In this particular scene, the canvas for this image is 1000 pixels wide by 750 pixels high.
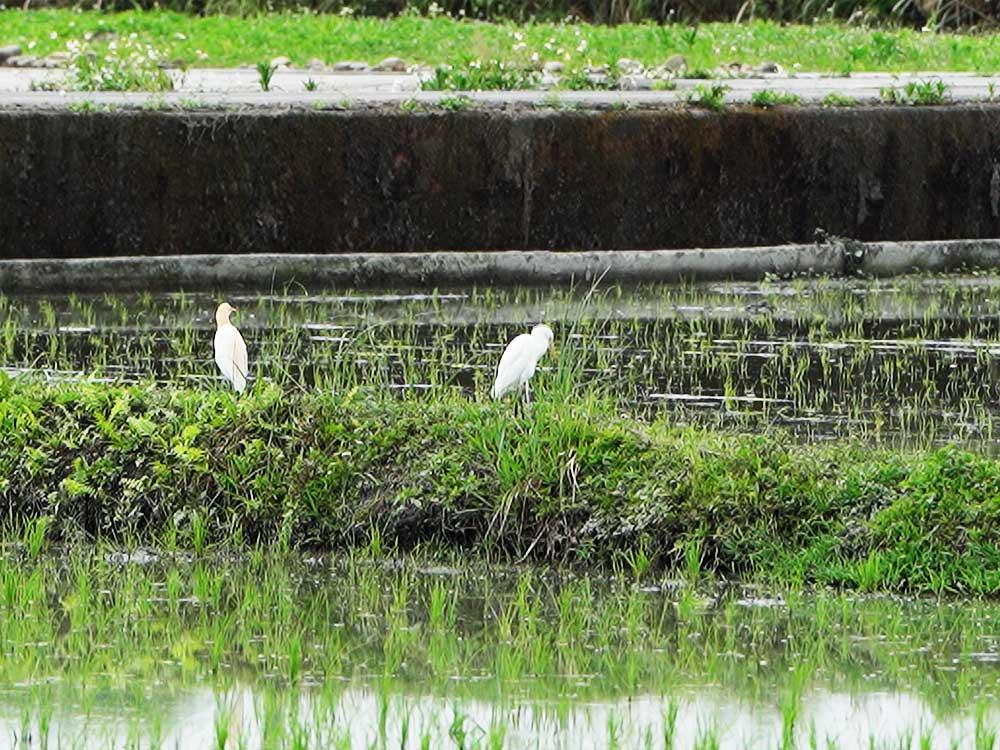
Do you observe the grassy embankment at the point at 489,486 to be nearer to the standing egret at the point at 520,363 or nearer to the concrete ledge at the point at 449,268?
the standing egret at the point at 520,363

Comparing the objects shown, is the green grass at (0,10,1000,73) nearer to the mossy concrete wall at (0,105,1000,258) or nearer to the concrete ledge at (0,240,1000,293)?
the mossy concrete wall at (0,105,1000,258)

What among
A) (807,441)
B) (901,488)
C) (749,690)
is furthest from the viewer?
(807,441)

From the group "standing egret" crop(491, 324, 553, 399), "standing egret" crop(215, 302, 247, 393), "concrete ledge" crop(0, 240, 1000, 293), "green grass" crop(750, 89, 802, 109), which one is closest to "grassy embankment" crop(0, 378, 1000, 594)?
"standing egret" crop(491, 324, 553, 399)

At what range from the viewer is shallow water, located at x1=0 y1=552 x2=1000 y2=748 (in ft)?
14.3

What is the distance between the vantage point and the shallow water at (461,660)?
171 inches

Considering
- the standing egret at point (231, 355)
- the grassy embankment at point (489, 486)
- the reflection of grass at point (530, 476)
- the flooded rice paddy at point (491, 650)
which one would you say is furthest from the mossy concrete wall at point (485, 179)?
the grassy embankment at point (489, 486)

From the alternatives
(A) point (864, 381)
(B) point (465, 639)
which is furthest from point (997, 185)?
(B) point (465, 639)

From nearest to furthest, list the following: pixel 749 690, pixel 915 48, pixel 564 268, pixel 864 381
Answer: pixel 749 690 < pixel 864 381 < pixel 564 268 < pixel 915 48

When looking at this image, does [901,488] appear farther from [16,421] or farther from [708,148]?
[708,148]

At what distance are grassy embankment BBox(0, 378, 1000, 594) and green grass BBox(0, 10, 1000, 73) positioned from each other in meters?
9.81

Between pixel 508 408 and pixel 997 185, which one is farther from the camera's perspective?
pixel 997 185

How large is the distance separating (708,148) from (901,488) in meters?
6.77

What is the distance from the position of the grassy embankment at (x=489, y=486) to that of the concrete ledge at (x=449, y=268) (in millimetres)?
4386

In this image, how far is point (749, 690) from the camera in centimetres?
468
